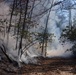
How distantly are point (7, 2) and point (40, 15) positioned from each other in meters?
3.69

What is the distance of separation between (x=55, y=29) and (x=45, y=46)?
4.04m

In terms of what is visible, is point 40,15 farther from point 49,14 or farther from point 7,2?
point 7,2

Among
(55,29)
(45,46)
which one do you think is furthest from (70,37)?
(55,29)

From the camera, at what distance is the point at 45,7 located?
22906mm

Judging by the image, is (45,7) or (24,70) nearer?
(24,70)

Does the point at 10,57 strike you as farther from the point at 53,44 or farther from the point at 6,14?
the point at 53,44

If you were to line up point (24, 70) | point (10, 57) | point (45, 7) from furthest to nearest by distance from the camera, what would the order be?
point (45, 7) < point (10, 57) < point (24, 70)

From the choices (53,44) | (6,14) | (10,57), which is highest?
(6,14)

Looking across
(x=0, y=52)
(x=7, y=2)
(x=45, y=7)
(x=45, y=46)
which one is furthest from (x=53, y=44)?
(x=0, y=52)

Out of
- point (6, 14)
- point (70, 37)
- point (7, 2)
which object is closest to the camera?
point (70, 37)

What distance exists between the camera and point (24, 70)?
12.4 metres

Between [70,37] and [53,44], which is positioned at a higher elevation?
[70,37]

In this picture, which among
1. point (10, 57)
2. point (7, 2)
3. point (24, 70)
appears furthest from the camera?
point (7, 2)

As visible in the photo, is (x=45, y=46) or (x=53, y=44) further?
(x=53, y=44)
